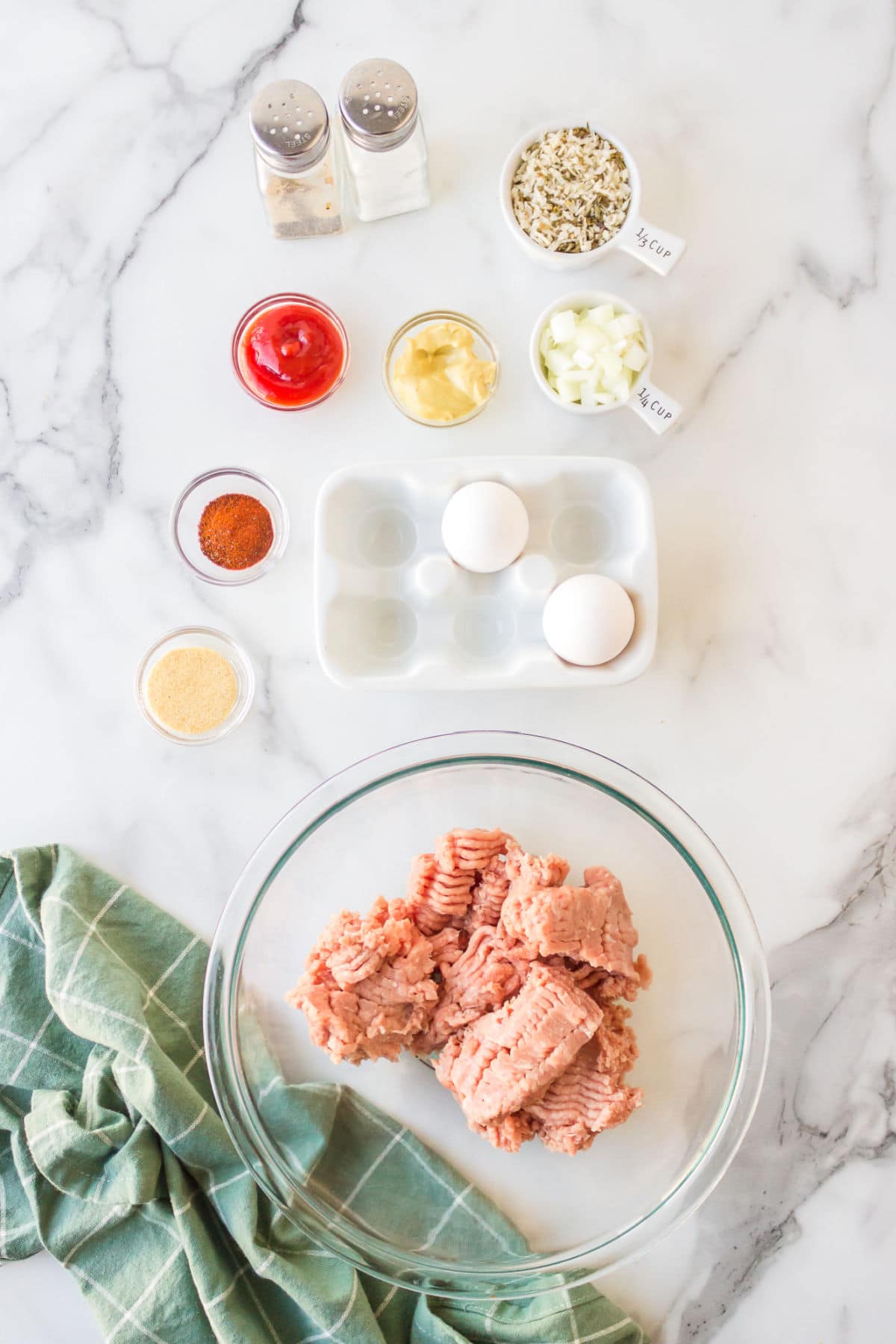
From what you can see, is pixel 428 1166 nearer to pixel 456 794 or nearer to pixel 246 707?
pixel 456 794

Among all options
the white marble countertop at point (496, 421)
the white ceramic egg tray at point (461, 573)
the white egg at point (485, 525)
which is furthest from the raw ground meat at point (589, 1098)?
the white egg at point (485, 525)

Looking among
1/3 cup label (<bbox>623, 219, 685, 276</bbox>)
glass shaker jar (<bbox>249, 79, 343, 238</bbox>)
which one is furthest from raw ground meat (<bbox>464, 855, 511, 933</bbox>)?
glass shaker jar (<bbox>249, 79, 343, 238</bbox>)

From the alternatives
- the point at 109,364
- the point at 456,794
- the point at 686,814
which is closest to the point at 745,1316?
the point at 686,814

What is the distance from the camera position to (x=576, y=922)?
1.29 m

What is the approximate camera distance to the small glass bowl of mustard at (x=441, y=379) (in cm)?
152

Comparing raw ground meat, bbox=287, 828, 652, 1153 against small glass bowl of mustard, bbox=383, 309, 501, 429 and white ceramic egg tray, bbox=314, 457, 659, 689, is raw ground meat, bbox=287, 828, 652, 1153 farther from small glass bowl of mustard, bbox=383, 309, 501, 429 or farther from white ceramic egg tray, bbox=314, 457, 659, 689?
small glass bowl of mustard, bbox=383, 309, 501, 429

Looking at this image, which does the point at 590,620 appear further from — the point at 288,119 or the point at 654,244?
the point at 288,119

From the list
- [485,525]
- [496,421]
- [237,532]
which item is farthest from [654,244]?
[237,532]

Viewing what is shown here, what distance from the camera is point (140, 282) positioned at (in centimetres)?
163

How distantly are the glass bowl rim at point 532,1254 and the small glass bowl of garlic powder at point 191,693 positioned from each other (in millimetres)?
194

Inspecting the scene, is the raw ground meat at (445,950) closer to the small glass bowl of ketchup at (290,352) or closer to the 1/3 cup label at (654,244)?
the small glass bowl of ketchup at (290,352)

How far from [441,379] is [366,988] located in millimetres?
871

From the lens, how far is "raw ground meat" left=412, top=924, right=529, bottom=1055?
134 centimetres

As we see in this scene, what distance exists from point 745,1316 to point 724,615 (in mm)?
1043
